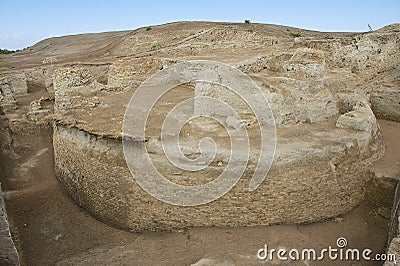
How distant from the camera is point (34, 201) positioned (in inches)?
310

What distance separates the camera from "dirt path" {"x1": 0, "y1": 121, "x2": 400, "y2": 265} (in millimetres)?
6121

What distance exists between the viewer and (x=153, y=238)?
6.61 metres

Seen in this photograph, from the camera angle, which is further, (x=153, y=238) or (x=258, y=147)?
(x=153, y=238)

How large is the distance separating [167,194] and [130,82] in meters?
5.16

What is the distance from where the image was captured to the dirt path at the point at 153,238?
6121 millimetres

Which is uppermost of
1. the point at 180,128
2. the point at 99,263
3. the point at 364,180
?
the point at 180,128

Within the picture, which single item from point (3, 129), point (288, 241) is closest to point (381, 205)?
point (288, 241)

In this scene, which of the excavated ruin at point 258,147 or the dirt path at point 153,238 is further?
the excavated ruin at point 258,147

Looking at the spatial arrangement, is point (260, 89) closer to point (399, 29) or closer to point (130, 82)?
point (130, 82)

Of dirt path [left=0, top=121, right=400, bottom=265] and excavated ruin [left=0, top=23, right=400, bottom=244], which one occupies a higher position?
excavated ruin [left=0, top=23, right=400, bottom=244]

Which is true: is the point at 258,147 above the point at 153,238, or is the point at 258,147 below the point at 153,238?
above

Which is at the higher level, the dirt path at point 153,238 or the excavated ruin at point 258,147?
the excavated ruin at point 258,147

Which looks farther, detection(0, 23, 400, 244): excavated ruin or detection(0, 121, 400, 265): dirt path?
detection(0, 23, 400, 244): excavated ruin

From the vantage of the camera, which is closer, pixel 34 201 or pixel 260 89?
pixel 260 89
